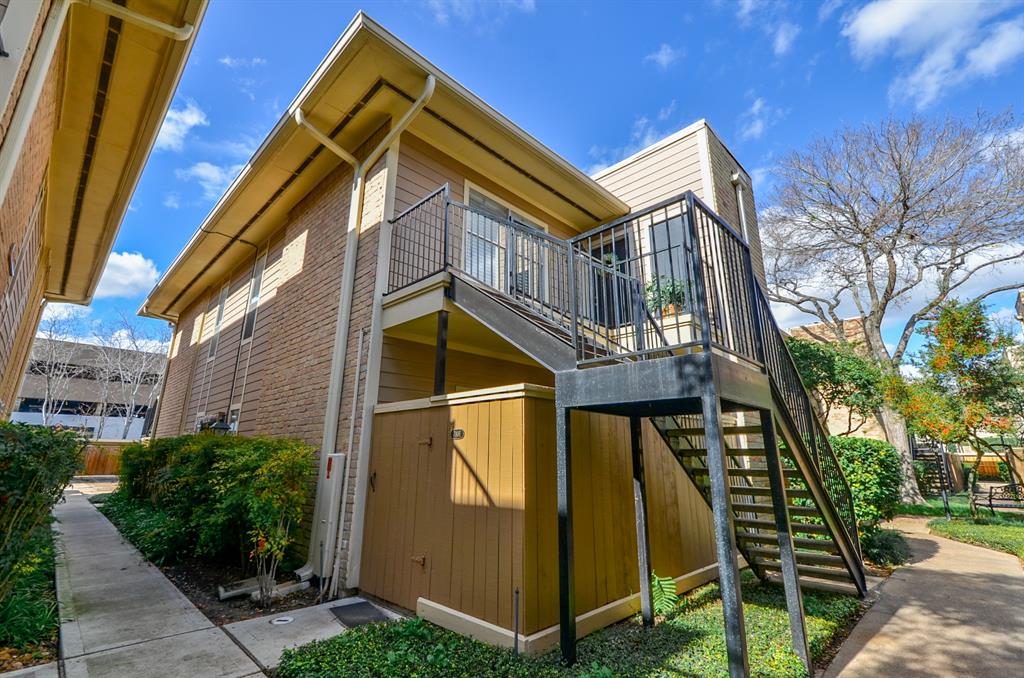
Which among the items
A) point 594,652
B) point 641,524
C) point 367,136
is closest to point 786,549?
point 641,524

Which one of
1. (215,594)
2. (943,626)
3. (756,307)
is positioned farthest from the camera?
(215,594)

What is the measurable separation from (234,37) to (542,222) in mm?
5205

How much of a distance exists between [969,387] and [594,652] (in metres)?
11.5

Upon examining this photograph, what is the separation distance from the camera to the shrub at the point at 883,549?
611cm

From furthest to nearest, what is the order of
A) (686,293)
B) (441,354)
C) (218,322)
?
(218,322)
(441,354)
(686,293)

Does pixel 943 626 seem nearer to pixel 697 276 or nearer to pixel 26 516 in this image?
pixel 697 276

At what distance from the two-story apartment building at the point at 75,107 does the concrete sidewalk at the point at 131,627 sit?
304 centimetres

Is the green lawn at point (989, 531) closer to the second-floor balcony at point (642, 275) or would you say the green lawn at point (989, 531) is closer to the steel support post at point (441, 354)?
the second-floor balcony at point (642, 275)

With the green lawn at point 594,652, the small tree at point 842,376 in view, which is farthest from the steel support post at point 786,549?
the small tree at point 842,376

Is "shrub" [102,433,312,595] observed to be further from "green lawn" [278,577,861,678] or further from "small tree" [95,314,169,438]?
"small tree" [95,314,169,438]

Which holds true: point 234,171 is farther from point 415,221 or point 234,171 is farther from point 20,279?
point 415,221

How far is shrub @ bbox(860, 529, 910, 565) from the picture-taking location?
20.0 ft

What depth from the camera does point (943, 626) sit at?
153 inches

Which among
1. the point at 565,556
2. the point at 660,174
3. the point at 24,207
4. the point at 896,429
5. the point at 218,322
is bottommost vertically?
the point at 565,556
